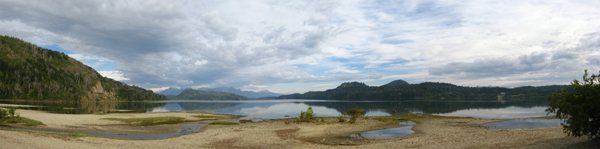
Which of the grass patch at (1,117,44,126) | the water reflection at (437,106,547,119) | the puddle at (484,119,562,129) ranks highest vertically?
the grass patch at (1,117,44,126)

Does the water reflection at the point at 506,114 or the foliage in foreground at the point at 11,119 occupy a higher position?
the foliage in foreground at the point at 11,119

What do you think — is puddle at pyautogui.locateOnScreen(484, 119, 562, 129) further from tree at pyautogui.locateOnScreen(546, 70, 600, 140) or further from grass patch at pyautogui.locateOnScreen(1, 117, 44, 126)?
grass patch at pyautogui.locateOnScreen(1, 117, 44, 126)

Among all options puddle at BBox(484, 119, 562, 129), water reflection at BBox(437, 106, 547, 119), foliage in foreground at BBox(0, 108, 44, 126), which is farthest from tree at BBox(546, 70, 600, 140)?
water reflection at BBox(437, 106, 547, 119)

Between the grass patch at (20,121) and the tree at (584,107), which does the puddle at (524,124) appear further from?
the grass patch at (20,121)

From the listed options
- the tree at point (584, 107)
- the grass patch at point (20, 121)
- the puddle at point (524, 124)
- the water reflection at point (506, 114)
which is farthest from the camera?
the water reflection at point (506, 114)

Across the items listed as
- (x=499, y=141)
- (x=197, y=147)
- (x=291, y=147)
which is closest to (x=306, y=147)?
(x=291, y=147)

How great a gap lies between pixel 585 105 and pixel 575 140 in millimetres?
6374

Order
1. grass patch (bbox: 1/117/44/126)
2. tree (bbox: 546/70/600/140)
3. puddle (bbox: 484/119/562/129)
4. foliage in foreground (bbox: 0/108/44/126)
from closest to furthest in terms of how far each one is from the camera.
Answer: tree (bbox: 546/70/600/140), foliage in foreground (bbox: 0/108/44/126), grass patch (bbox: 1/117/44/126), puddle (bbox: 484/119/562/129)

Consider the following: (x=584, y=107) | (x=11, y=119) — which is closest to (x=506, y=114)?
(x=584, y=107)

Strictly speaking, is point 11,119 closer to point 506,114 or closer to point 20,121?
point 20,121

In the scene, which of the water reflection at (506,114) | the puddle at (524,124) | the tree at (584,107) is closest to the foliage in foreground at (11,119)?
the tree at (584,107)

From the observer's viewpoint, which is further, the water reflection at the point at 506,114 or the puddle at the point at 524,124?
the water reflection at the point at 506,114

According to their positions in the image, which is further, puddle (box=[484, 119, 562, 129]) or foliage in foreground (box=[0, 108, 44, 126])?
puddle (box=[484, 119, 562, 129])

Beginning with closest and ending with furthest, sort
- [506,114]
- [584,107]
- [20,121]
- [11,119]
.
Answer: [584,107]
[11,119]
[20,121]
[506,114]
